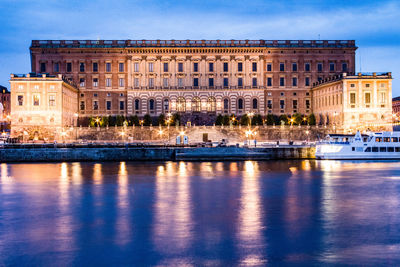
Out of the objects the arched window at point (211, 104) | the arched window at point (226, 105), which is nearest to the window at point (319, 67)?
the arched window at point (226, 105)

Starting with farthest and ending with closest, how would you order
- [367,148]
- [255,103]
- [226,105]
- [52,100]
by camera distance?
[226,105]
[255,103]
[52,100]
[367,148]

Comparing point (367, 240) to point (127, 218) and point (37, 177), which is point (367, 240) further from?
point (37, 177)

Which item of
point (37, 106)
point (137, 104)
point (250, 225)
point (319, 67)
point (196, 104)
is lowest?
point (250, 225)

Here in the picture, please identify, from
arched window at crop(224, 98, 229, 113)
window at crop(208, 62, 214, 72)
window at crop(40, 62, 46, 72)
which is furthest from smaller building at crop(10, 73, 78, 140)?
arched window at crop(224, 98, 229, 113)

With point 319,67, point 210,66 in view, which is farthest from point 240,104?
point 319,67

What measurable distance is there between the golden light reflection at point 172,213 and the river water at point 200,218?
0.17 feet

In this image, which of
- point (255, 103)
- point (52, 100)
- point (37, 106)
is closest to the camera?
point (37, 106)

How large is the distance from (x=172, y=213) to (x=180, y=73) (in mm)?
75648

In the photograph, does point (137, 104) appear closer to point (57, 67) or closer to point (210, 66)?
point (210, 66)

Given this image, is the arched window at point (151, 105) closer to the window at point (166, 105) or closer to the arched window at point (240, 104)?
the window at point (166, 105)

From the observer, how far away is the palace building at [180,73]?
330 ft

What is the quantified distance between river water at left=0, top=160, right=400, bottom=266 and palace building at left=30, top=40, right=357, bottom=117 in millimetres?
53397

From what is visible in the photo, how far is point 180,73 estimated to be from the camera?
102m

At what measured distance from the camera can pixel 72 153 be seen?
62812mm
